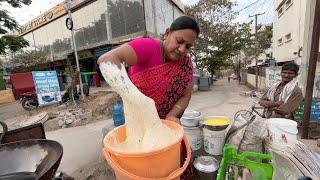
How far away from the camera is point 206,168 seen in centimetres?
242

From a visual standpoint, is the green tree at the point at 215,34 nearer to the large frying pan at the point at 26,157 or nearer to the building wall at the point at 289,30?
the building wall at the point at 289,30

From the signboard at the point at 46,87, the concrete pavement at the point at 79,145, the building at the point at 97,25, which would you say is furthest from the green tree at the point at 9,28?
the concrete pavement at the point at 79,145

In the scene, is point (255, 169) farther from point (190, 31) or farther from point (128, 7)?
point (128, 7)

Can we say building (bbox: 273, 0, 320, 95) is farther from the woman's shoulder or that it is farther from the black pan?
the black pan

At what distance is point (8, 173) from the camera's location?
1.41 metres

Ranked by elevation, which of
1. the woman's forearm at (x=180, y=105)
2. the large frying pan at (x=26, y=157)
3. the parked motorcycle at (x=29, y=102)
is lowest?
the parked motorcycle at (x=29, y=102)

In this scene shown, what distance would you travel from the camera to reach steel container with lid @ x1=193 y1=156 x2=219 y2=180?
2393mm

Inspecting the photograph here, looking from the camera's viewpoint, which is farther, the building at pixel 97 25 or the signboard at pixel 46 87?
the building at pixel 97 25

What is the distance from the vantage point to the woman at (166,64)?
4.88 ft

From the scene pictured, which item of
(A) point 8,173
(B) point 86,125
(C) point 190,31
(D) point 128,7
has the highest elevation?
(D) point 128,7

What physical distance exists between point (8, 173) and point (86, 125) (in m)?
5.71

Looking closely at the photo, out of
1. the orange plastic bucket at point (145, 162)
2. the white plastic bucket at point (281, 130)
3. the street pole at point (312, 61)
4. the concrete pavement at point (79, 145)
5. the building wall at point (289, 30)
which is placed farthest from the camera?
the building wall at point (289, 30)

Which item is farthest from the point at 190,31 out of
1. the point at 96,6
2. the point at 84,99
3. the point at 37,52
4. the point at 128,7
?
the point at 37,52

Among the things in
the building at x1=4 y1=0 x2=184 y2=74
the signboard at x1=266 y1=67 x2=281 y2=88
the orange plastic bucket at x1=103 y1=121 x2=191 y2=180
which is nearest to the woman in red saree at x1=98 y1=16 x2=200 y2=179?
the orange plastic bucket at x1=103 y1=121 x2=191 y2=180
